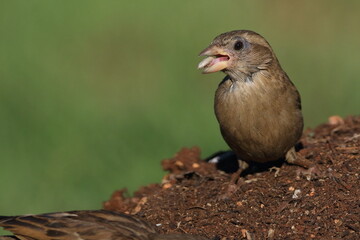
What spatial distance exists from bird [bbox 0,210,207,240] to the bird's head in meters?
1.45

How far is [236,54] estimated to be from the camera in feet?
26.4

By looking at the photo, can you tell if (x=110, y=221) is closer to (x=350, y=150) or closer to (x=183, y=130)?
(x=350, y=150)

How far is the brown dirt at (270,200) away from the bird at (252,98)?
0.98 ft

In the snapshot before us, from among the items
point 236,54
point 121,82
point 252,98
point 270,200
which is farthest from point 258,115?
point 121,82

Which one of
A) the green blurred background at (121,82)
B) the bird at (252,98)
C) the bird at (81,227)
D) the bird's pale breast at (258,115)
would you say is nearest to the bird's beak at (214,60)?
the bird at (252,98)

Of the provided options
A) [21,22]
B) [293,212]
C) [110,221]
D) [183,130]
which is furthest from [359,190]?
[21,22]

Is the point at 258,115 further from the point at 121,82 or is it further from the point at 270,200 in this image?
the point at 121,82

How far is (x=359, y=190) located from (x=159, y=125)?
4121mm

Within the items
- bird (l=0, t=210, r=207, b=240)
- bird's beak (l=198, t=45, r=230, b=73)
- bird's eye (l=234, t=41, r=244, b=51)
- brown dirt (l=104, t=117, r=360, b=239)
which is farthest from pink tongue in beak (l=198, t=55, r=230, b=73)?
bird (l=0, t=210, r=207, b=240)

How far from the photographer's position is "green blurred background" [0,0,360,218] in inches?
420

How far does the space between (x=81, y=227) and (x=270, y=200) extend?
4.93 ft

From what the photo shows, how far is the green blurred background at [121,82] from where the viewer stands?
420 inches

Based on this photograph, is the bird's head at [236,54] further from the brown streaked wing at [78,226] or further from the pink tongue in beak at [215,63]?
the brown streaked wing at [78,226]

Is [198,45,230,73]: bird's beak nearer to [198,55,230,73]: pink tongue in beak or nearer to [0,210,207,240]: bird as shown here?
[198,55,230,73]: pink tongue in beak
